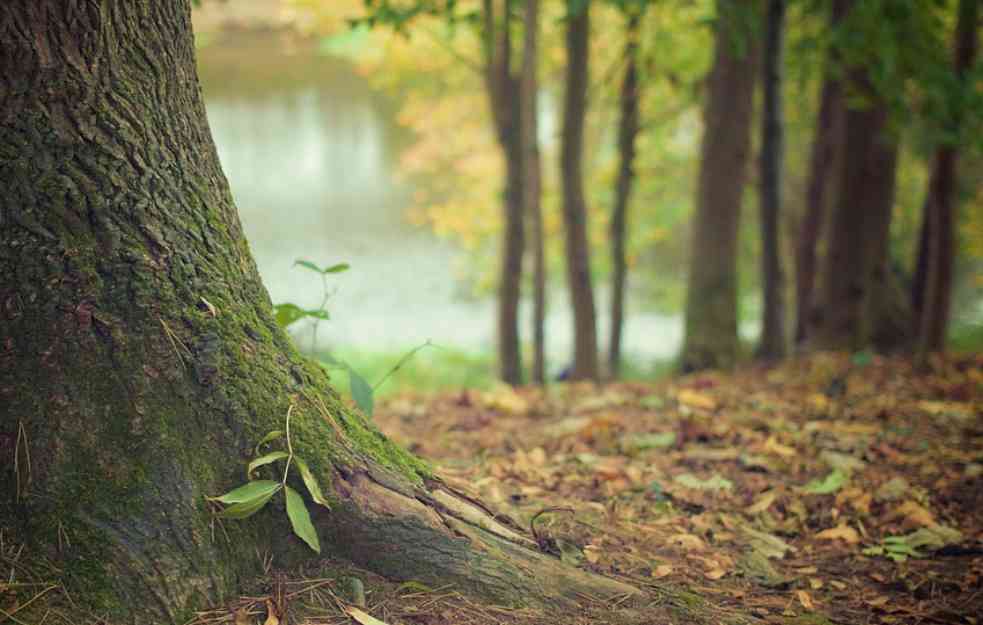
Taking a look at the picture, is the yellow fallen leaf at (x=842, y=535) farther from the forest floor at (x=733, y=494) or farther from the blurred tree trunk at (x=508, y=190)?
the blurred tree trunk at (x=508, y=190)

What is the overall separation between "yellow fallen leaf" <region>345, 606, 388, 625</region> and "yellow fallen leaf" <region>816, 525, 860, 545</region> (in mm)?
1628

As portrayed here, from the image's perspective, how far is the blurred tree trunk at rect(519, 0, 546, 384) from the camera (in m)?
7.05

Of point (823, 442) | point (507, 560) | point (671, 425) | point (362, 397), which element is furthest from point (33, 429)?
point (823, 442)

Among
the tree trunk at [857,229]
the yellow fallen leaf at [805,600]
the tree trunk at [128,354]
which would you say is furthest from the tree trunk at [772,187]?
the tree trunk at [128,354]

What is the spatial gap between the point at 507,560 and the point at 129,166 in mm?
1274

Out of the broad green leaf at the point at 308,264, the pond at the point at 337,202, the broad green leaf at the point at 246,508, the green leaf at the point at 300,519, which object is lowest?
the pond at the point at 337,202

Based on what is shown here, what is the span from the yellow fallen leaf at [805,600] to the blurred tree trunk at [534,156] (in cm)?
522

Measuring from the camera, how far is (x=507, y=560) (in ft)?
7.29

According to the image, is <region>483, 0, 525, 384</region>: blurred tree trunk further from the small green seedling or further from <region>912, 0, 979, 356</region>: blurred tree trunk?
the small green seedling

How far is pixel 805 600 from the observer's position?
2484mm

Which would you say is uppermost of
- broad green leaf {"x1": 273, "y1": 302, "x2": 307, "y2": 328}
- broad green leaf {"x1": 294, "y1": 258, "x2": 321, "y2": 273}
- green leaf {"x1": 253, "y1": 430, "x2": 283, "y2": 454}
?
broad green leaf {"x1": 294, "y1": 258, "x2": 321, "y2": 273}

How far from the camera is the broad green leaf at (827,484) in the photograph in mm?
3250

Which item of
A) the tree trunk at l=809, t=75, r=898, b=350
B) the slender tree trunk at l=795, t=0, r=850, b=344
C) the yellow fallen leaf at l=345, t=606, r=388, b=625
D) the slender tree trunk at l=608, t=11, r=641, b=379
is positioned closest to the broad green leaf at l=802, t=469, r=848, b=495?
the yellow fallen leaf at l=345, t=606, r=388, b=625

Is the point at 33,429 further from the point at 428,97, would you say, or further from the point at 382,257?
the point at 382,257
